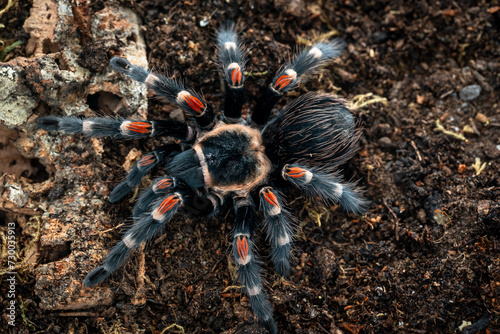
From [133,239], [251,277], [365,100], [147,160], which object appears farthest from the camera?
[365,100]

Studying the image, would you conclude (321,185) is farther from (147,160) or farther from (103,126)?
(103,126)

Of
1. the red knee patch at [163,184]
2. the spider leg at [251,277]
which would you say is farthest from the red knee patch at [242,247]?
the red knee patch at [163,184]

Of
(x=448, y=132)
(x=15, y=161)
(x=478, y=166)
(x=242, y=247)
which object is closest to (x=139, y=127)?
(x=15, y=161)

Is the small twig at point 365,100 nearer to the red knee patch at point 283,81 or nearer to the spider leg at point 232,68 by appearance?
the red knee patch at point 283,81

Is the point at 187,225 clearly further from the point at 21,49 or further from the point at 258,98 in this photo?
the point at 21,49

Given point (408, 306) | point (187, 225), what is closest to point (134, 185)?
point (187, 225)

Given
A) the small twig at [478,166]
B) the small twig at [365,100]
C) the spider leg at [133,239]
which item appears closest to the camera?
the spider leg at [133,239]
